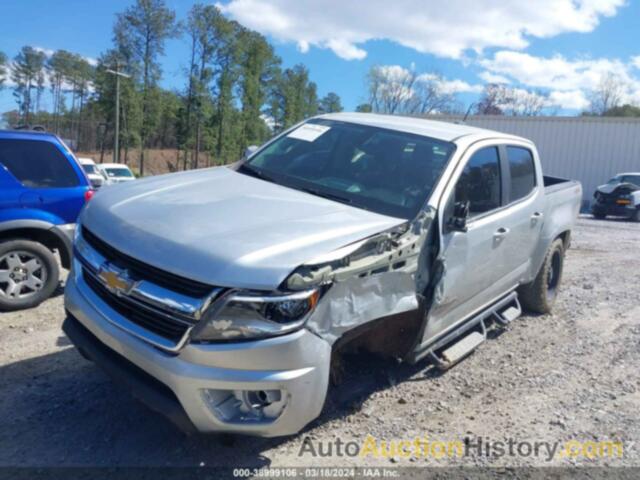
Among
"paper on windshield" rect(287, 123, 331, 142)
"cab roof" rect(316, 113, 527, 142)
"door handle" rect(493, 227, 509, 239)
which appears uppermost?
"cab roof" rect(316, 113, 527, 142)

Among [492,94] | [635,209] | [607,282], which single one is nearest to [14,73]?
[492,94]

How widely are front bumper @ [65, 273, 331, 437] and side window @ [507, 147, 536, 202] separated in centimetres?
289

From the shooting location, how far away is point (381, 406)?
3707mm

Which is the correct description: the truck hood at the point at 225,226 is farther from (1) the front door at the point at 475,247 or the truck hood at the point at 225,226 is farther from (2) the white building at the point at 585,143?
(2) the white building at the point at 585,143

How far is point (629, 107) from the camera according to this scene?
5809cm

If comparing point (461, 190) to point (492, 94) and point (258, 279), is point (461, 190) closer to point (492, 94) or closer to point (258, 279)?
point (258, 279)

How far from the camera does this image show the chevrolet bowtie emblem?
2.65m

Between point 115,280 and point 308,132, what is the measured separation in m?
2.29

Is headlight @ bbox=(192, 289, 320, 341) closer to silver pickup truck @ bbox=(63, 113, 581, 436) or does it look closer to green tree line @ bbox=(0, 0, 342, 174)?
silver pickup truck @ bbox=(63, 113, 581, 436)

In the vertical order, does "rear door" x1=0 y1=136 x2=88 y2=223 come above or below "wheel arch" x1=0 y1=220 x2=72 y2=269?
above

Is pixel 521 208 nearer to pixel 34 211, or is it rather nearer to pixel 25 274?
pixel 34 211

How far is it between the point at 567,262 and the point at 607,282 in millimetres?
1478

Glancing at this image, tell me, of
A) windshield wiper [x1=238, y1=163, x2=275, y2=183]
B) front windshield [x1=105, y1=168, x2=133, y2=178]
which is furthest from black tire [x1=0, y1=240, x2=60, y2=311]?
front windshield [x1=105, y1=168, x2=133, y2=178]

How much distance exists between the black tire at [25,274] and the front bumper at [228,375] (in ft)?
10.2
